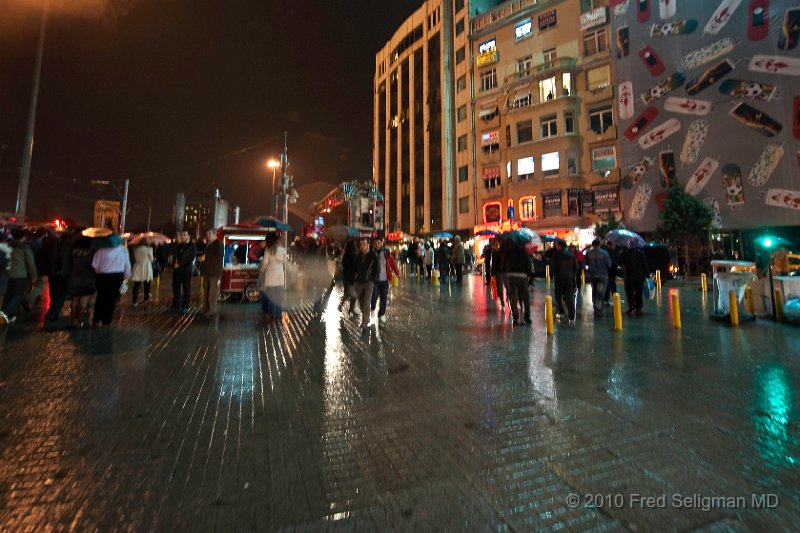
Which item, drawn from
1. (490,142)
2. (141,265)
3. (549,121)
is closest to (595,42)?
(549,121)

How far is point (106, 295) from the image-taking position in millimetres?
7328

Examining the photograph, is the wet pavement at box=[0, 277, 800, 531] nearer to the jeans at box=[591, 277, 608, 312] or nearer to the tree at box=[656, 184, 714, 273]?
the jeans at box=[591, 277, 608, 312]

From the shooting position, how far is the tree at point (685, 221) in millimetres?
23953

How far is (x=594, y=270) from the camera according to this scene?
29.7 ft

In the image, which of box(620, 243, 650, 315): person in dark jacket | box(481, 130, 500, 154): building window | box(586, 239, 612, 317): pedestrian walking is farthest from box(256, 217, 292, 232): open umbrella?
box(481, 130, 500, 154): building window

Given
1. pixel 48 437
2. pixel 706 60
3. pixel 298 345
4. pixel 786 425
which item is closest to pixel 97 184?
pixel 298 345

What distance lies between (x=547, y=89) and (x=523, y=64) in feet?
15.0

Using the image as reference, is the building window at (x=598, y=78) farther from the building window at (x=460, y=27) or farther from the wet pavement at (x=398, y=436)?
the wet pavement at (x=398, y=436)

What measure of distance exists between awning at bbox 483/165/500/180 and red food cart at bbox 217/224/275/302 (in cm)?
2826

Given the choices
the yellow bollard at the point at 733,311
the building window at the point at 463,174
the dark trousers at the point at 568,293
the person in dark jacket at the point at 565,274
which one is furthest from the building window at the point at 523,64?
the yellow bollard at the point at 733,311

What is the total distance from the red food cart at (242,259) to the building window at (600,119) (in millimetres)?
29085

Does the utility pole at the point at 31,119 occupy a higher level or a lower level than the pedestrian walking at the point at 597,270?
higher

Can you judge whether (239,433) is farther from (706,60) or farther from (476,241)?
(706,60)

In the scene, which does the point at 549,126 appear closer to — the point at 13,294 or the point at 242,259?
the point at 242,259
